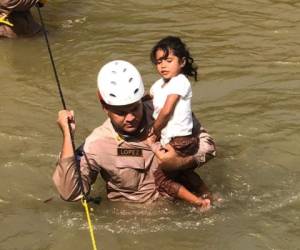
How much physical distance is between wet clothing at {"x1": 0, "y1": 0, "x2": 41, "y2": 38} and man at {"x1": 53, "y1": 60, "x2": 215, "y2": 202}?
A: 467 centimetres

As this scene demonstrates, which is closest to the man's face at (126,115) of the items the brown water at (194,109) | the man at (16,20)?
the brown water at (194,109)

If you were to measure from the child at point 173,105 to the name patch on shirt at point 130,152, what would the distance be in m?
0.11

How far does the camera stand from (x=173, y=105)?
187 inches

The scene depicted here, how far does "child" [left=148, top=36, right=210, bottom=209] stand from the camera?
476cm

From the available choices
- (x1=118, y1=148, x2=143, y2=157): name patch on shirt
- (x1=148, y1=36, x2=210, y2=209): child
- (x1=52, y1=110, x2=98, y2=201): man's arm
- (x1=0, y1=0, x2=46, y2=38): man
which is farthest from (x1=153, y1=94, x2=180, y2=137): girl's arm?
(x1=0, y1=0, x2=46, y2=38): man

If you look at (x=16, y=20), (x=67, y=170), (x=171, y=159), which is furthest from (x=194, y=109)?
(x=16, y=20)

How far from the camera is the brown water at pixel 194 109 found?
16.2ft

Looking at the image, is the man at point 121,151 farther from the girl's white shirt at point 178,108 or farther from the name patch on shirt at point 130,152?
the girl's white shirt at point 178,108

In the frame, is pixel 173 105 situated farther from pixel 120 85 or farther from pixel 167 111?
pixel 120 85

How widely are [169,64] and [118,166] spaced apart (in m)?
0.87

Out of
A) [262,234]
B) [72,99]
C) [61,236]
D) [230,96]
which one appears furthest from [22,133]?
[262,234]

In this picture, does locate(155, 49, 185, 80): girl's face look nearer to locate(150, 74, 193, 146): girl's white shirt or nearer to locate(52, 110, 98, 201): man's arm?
locate(150, 74, 193, 146): girl's white shirt

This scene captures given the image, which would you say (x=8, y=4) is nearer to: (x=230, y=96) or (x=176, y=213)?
(x=230, y=96)

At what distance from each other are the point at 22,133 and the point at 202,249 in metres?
2.60
